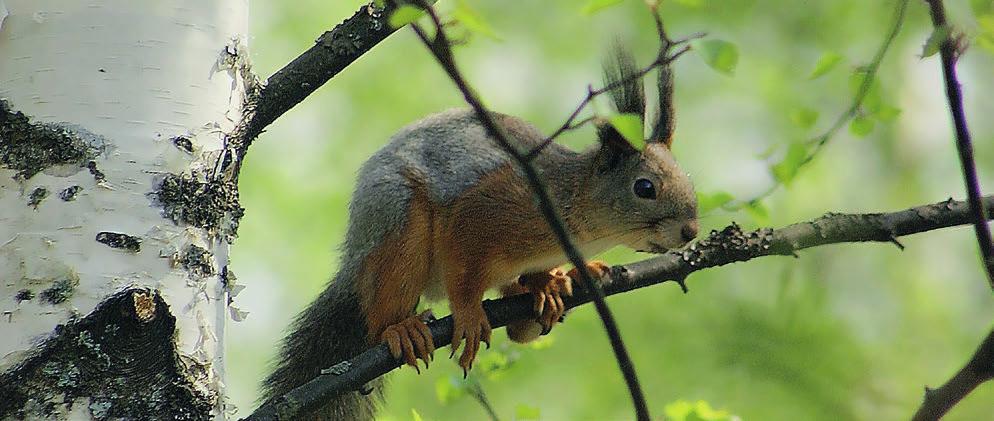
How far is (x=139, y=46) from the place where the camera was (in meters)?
1.69

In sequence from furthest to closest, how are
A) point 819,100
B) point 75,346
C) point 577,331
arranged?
point 819,100 < point 577,331 < point 75,346

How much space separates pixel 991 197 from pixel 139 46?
154 cm

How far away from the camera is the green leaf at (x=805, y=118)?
169cm

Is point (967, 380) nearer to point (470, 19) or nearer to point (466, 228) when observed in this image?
point (470, 19)

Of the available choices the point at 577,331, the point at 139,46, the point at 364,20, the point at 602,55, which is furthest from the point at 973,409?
the point at 139,46

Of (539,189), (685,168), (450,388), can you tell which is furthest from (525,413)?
(685,168)

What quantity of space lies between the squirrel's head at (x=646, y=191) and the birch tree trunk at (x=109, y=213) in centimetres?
112

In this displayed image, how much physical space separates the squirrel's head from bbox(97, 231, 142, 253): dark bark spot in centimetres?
123

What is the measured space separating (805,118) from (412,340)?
1.00 meters

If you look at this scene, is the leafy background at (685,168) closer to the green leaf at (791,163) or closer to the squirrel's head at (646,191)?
the squirrel's head at (646,191)

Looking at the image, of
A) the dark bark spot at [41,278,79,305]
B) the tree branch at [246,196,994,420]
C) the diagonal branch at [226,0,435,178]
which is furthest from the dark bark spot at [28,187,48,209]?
the tree branch at [246,196,994,420]

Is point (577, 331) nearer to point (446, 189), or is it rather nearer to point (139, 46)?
point (446, 189)

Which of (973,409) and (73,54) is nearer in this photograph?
(73,54)

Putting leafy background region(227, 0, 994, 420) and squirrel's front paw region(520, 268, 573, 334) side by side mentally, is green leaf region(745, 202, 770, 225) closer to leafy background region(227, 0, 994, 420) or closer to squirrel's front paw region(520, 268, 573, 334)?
squirrel's front paw region(520, 268, 573, 334)
